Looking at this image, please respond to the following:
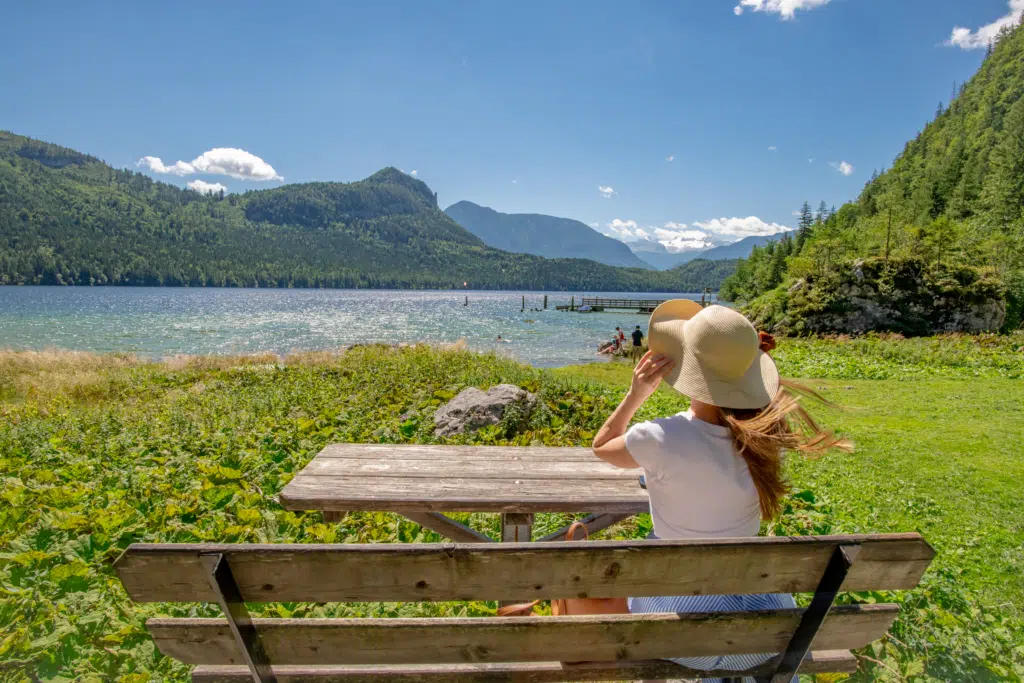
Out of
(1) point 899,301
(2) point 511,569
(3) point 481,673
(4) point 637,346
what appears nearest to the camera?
(2) point 511,569

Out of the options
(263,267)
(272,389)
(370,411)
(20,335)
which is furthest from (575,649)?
(263,267)

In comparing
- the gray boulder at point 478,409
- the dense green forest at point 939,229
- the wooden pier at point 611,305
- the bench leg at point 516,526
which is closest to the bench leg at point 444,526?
the bench leg at point 516,526

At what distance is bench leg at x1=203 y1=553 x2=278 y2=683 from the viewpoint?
4.79 feet

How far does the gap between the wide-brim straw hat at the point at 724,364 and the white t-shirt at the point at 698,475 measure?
0.14 metres

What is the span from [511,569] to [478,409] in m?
6.47

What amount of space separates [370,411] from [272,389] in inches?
129

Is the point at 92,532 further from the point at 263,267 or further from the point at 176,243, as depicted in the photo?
the point at 176,243

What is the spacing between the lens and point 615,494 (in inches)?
120

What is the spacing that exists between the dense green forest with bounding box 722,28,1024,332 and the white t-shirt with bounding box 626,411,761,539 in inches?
1259

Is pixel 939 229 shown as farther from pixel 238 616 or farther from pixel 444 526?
pixel 238 616

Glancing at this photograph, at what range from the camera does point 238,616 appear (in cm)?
159

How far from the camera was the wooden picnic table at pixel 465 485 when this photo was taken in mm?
2932

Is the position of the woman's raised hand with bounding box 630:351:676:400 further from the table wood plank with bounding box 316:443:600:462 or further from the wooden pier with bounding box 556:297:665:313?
the wooden pier with bounding box 556:297:665:313

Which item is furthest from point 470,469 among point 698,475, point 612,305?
point 612,305
